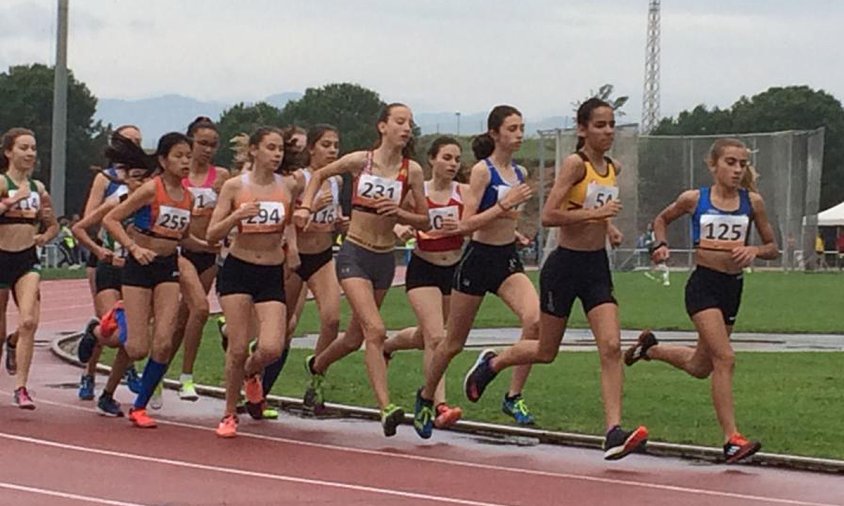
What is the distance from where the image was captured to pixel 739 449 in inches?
417

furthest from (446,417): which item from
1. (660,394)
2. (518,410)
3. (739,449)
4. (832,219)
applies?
(832,219)

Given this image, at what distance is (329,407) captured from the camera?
44.9 ft

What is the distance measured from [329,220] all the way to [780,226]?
37690 mm

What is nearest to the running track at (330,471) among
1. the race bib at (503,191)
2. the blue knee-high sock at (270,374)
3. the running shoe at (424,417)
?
the running shoe at (424,417)

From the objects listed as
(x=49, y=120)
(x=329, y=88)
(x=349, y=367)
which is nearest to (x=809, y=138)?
(x=349, y=367)

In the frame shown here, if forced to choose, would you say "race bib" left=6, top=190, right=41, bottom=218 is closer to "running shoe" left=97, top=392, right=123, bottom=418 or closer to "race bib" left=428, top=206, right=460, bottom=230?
"running shoe" left=97, top=392, right=123, bottom=418

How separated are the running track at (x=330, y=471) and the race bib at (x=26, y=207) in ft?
5.49

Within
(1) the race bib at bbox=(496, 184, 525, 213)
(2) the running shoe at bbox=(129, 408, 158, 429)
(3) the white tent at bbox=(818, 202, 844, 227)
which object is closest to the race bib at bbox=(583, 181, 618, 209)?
(1) the race bib at bbox=(496, 184, 525, 213)

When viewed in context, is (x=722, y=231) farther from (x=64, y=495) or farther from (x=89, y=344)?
(x=89, y=344)

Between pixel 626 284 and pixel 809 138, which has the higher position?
pixel 809 138

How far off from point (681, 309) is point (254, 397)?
18.2m

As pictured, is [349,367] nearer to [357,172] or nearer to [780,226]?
[357,172]

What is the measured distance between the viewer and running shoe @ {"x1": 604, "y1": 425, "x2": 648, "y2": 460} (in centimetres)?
1027

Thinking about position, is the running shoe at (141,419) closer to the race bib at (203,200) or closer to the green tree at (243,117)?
the race bib at (203,200)
